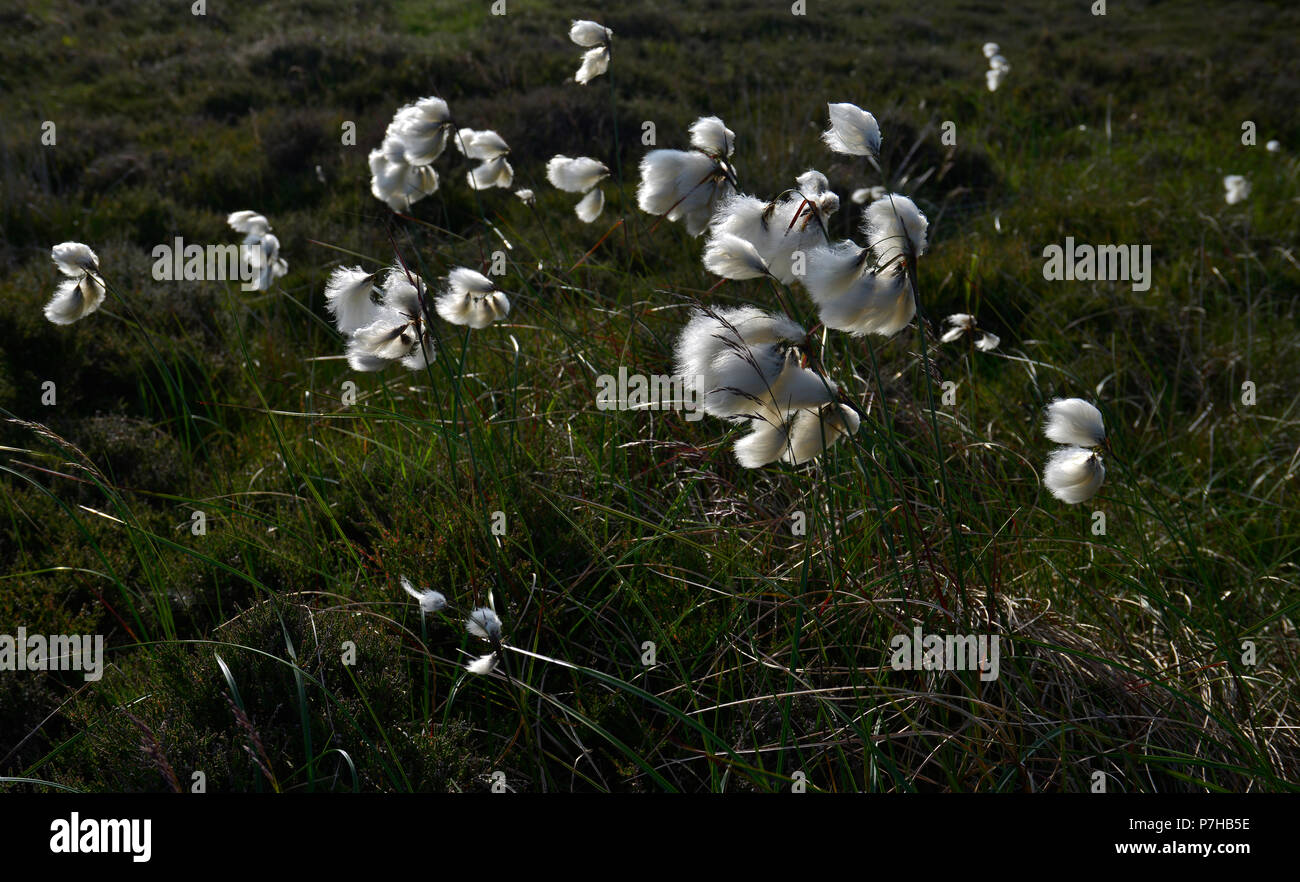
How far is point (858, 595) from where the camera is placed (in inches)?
81.9

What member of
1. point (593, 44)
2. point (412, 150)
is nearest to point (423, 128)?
point (412, 150)

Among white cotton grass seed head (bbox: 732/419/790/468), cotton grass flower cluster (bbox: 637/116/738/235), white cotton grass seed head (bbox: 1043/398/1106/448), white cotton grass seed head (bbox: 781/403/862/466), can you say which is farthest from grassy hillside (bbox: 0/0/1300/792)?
cotton grass flower cluster (bbox: 637/116/738/235)

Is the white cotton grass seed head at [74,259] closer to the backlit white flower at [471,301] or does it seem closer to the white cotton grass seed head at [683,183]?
the backlit white flower at [471,301]

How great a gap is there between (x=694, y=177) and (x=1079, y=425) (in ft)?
3.66

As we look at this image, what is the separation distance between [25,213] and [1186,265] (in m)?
7.85

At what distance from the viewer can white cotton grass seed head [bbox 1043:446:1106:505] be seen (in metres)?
1.90

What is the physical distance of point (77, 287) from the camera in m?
2.53

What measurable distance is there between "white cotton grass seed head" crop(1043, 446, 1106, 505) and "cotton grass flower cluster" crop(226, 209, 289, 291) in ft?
9.72

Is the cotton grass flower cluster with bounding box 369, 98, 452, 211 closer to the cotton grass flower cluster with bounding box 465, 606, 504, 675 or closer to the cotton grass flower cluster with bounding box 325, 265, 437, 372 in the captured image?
the cotton grass flower cluster with bounding box 325, 265, 437, 372

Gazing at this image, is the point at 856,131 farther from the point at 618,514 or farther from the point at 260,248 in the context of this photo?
the point at 260,248

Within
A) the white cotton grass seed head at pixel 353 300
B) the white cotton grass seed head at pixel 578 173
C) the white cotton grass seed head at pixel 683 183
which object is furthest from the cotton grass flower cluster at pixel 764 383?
the white cotton grass seed head at pixel 578 173

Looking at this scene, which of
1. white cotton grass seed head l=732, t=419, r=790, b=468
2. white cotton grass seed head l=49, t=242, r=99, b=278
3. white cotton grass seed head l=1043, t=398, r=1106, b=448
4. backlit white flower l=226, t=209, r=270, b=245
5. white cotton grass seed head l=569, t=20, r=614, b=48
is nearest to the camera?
white cotton grass seed head l=732, t=419, r=790, b=468
